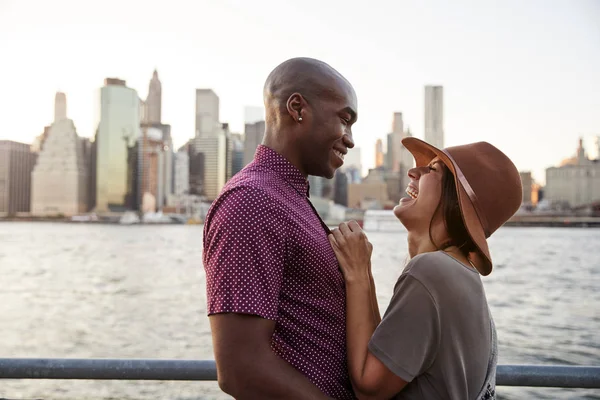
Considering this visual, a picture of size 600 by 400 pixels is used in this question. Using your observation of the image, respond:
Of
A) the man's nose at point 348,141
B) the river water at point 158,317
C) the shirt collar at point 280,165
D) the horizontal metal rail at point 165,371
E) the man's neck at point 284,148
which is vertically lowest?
the river water at point 158,317

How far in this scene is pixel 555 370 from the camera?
278cm

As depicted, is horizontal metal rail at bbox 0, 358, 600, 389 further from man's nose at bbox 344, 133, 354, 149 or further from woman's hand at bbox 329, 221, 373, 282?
man's nose at bbox 344, 133, 354, 149

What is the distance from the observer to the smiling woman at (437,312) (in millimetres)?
1967

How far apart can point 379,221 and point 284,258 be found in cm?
13573

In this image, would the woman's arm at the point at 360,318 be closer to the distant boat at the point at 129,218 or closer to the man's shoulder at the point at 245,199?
the man's shoulder at the point at 245,199

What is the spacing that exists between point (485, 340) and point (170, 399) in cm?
1370

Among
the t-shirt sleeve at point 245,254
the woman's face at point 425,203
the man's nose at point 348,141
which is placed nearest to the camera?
the t-shirt sleeve at point 245,254

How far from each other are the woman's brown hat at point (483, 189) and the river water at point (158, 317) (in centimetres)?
64

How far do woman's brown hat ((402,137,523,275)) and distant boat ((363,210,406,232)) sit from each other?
133036 millimetres

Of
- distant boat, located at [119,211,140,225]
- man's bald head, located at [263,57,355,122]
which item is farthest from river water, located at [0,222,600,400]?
distant boat, located at [119,211,140,225]

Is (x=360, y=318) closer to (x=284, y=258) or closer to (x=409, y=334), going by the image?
(x=409, y=334)

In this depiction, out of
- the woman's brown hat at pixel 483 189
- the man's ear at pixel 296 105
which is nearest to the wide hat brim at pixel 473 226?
the woman's brown hat at pixel 483 189

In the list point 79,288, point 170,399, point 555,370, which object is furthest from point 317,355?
point 79,288

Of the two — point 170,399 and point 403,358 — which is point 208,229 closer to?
point 403,358
